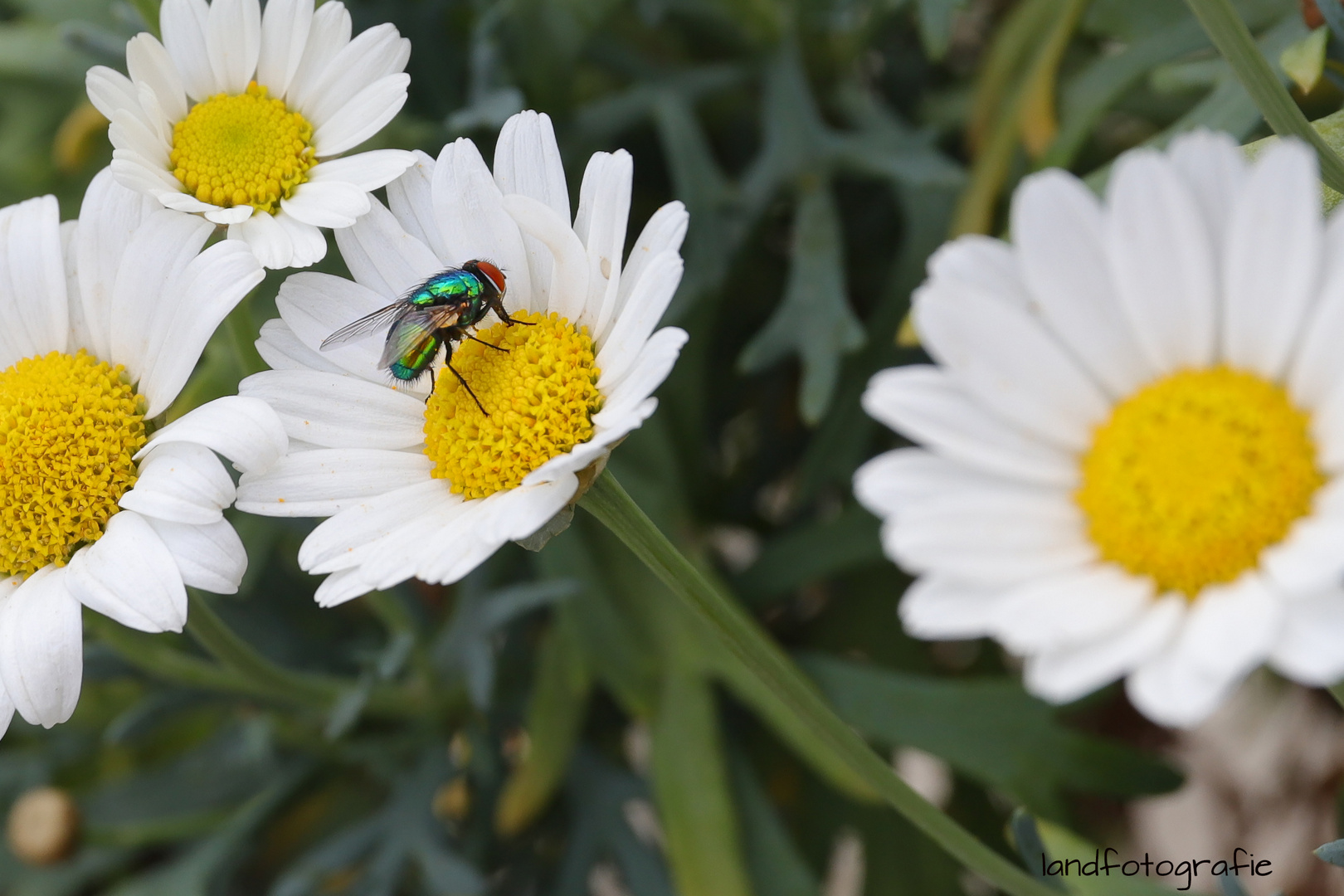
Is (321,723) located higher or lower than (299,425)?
lower

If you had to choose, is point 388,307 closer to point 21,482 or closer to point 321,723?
point 21,482

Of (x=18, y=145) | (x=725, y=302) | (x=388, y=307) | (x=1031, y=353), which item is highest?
(x=18, y=145)

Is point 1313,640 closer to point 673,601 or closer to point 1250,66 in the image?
point 1250,66

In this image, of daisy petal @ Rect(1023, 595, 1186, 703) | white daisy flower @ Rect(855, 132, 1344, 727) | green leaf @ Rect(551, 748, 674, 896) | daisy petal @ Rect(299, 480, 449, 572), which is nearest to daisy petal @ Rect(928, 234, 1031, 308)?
white daisy flower @ Rect(855, 132, 1344, 727)

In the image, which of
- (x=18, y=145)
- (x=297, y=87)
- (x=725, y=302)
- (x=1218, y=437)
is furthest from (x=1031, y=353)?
(x=18, y=145)

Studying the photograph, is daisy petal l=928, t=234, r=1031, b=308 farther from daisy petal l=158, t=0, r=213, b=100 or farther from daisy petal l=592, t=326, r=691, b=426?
daisy petal l=158, t=0, r=213, b=100

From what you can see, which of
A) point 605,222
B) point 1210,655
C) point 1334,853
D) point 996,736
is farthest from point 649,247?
point 996,736

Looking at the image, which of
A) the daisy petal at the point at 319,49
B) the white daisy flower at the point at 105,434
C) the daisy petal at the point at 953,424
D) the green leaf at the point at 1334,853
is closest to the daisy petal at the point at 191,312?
the white daisy flower at the point at 105,434
